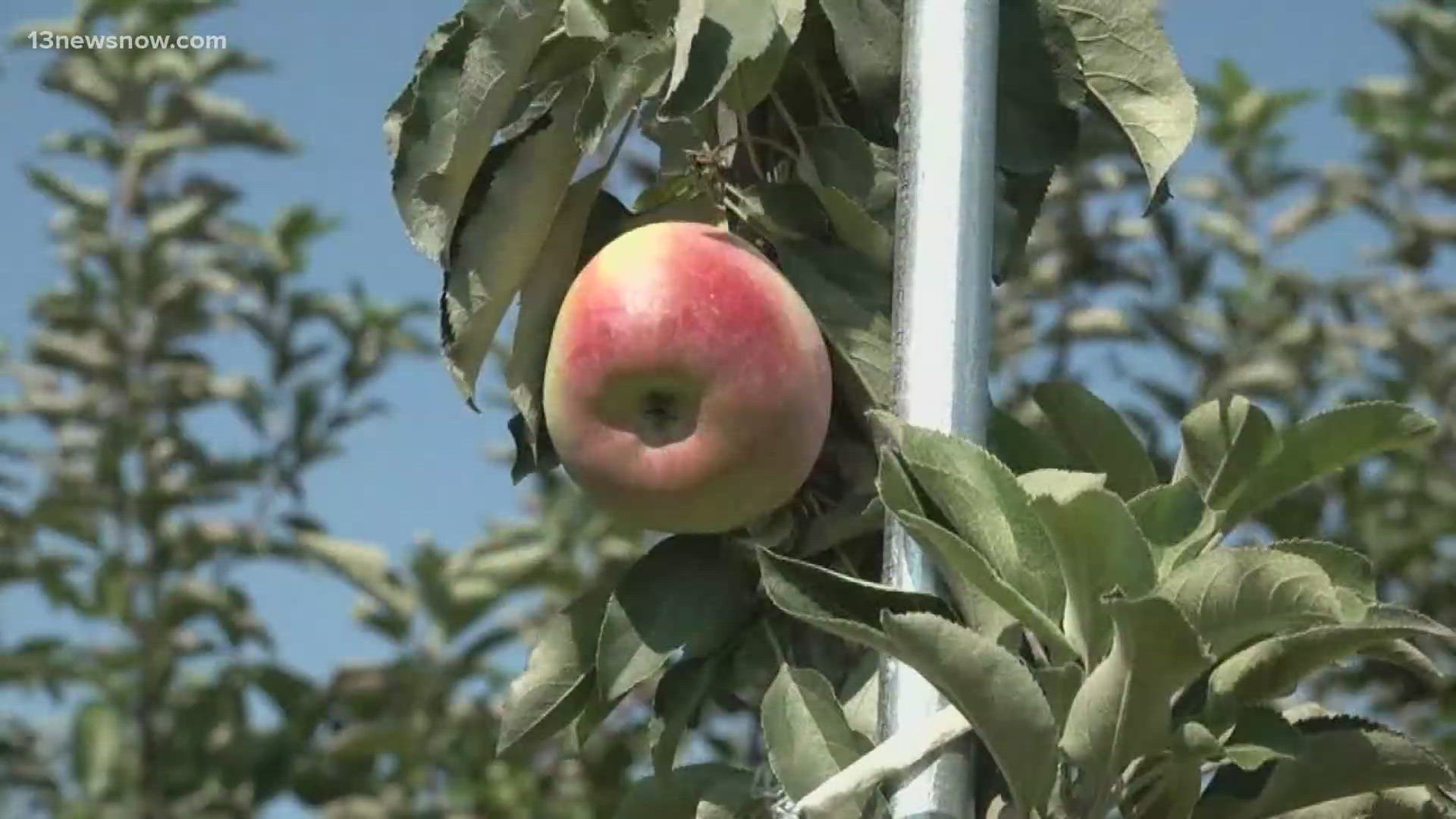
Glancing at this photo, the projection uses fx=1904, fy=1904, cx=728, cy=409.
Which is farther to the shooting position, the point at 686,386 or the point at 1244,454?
the point at 686,386

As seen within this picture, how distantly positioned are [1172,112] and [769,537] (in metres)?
0.38

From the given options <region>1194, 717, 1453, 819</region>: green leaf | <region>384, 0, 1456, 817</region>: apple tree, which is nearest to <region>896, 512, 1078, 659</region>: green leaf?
<region>384, 0, 1456, 817</region>: apple tree

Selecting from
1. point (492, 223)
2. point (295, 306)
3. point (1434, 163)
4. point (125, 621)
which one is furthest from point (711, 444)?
point (1434, 163)

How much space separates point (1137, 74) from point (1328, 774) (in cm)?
48

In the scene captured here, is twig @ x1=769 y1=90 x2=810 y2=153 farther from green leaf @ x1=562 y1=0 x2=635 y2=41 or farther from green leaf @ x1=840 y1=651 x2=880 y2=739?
green leaf @ x1=840 y1=651 x2=880 y2=739

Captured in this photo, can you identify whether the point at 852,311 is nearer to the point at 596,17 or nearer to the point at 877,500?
the point at 877,500

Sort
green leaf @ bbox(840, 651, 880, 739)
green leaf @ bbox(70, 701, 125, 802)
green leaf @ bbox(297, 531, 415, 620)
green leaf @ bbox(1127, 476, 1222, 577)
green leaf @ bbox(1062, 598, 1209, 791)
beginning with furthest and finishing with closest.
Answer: green leaf @ bbox(297, 531, 415, 620) → green leaf @ bbox(70, 701, 125, 802) → green leaf @ bbox(840, 651, 880, 739) → green leaf @ bbox(1127, 476, 1222, 577) → green leaf @ bbox(1062, 598, 1209, 791)

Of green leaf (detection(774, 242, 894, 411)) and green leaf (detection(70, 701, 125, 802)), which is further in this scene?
green leaf (detection(70, 701, 125, 802))

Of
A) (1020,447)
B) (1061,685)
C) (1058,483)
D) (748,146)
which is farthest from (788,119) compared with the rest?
(1061,685)

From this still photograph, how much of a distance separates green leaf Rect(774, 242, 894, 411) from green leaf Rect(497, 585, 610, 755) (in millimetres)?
249

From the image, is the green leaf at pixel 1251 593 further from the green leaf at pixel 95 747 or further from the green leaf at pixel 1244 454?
the green leaf at pixel 95 747

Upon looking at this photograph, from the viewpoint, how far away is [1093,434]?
3.94 feet

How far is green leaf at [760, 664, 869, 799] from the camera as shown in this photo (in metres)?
1.00

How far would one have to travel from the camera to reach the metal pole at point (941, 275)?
3.11 feet
